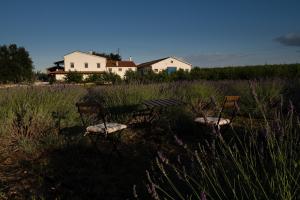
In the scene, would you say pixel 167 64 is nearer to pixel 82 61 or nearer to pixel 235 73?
pixel 82 61

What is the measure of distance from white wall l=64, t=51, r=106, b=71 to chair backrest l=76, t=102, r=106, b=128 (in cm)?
4473

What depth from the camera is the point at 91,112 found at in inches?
156

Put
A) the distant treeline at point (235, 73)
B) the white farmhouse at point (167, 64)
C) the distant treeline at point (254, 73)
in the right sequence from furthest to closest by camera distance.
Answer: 1. the white farmhouse at point (167, 64)
2. the distant treeline at point (235, 73)
3. the distant treeline at point (254, 73)

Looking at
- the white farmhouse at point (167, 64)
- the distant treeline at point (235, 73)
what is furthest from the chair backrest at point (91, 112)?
the white farmhouse at point (167, 64)

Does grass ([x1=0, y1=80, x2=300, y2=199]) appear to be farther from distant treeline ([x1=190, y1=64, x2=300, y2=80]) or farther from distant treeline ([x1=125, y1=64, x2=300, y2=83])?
distant treeline ([x1=125, y1=64, x2=300, y2=83])

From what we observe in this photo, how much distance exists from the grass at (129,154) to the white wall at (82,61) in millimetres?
44214

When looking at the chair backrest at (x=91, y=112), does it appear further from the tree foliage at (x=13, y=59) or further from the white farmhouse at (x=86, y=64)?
the tree foliage at (x=13, y=59)

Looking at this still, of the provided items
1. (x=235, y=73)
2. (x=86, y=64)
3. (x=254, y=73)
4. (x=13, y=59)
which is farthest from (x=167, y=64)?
(x=254, y=73)

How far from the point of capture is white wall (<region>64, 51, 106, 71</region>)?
4875 centimetres

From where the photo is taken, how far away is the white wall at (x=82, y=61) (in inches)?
1919

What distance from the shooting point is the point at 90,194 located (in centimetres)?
284

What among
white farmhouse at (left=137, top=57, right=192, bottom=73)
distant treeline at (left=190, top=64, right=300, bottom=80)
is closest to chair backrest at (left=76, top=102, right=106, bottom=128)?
distant treeline at (left=190, top=64, right=300, bottom=80)

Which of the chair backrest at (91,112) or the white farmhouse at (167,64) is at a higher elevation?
the white farmhouse at (167,64)

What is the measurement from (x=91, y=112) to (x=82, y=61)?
47.6m
